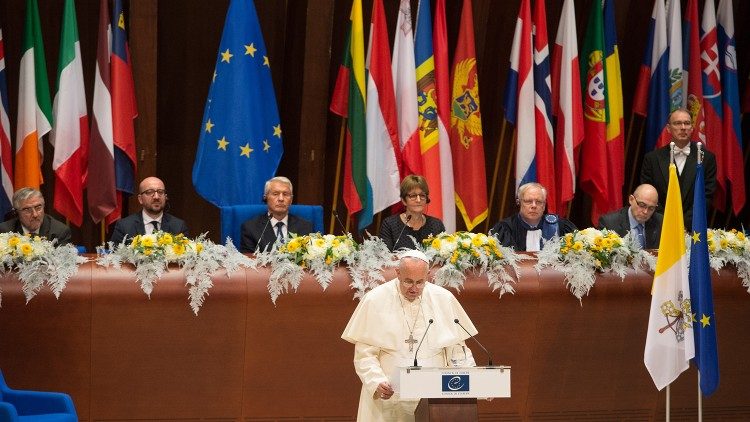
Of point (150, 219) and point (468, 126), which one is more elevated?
point (468, 126)

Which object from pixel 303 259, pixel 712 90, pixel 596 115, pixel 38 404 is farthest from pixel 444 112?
pixel 38 404

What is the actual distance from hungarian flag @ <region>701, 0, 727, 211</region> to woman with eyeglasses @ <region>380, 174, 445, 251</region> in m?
3.18

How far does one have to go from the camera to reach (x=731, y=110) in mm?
9898

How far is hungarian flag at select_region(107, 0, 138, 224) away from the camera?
8.95 metres

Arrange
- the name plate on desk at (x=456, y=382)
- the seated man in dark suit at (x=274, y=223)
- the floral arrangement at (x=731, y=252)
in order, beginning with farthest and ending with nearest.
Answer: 1. the seated man in dark suit at (x=274, y=223)
2. the floral arrangement at (x=731, y=252)
3. the name plate on desk at (x=456, y=382)

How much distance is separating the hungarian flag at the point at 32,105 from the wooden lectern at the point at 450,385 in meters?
4.84

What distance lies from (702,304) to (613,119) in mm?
3741

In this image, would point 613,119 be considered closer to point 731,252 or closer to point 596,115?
point 596,115

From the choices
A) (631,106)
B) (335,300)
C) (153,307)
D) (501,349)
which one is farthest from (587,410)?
(631,106)

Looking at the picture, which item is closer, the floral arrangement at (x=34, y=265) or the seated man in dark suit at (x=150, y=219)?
the floral arrangement at (x=34, y=265)

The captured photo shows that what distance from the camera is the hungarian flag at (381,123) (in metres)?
9.30

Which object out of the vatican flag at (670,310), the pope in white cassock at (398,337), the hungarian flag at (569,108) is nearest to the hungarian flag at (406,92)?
the hungarian flag at (569,108)

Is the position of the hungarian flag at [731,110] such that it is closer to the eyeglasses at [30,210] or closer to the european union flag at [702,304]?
the european union flag at [702,304]

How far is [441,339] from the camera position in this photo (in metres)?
5.47
